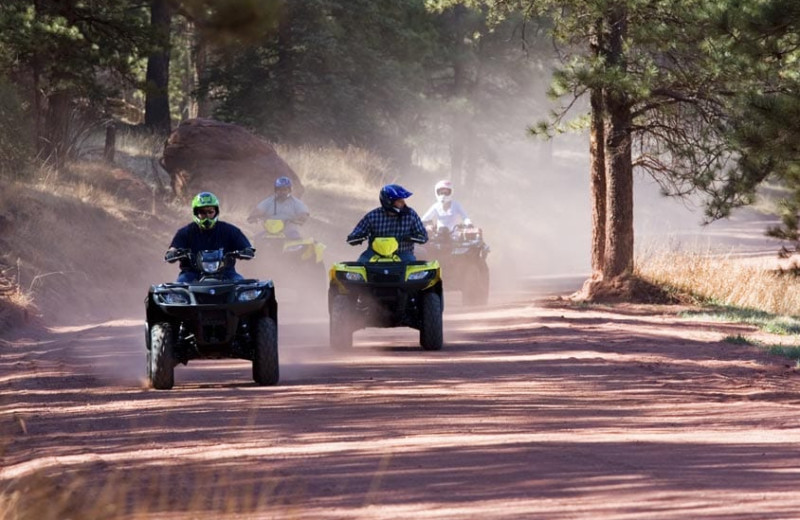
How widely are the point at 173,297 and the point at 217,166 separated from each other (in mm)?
22870

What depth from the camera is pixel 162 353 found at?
1294cm

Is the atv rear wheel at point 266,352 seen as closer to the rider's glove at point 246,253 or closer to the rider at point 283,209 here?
the rider's glove at point 246,253

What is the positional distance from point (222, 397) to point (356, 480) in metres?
4.32

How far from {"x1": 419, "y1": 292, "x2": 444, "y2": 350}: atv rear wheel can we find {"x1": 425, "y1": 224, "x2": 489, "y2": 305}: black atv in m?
6.28

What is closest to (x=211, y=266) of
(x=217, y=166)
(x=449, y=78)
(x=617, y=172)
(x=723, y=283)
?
(x=617, y=172)

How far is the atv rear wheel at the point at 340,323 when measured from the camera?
54.5 feet

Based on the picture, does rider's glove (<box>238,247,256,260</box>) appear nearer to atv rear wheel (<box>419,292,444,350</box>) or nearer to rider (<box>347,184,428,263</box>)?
atv rear wheel (<box>419,292,444,350</box>)

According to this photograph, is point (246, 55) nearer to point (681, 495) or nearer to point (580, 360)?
point (580, 360)

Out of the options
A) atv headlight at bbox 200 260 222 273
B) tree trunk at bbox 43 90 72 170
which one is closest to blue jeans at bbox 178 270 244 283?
atv headlight at bbox 200 260 222 273

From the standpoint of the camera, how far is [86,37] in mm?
30859

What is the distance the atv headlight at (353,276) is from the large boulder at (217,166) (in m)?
18.9

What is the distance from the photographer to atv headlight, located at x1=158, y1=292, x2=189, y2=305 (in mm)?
12938

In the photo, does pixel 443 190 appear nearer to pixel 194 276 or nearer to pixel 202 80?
pixel 194 276

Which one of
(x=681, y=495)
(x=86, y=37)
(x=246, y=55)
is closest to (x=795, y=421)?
(x=681, y=495)
